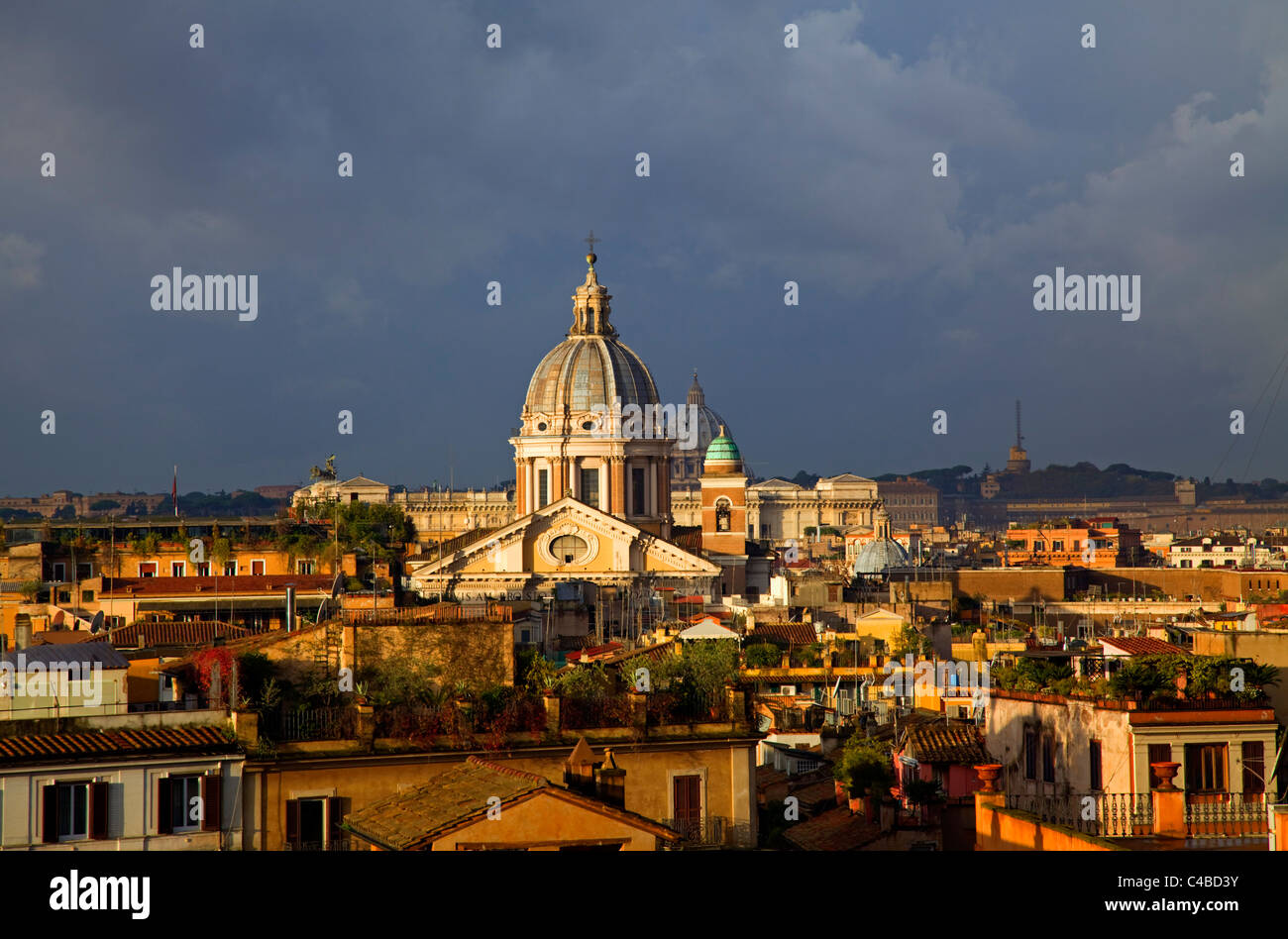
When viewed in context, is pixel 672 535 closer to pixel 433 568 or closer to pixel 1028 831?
pixel 433 568

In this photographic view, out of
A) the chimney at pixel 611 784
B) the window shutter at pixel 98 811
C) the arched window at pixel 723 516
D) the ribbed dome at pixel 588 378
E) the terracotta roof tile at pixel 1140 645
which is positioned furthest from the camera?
the ribbed dome at pixel 588 378

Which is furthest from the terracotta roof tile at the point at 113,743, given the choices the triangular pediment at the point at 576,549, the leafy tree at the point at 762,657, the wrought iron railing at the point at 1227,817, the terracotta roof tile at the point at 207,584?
the triangular pediment at the point at 576,549

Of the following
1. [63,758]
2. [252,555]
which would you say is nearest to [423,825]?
[63,758]

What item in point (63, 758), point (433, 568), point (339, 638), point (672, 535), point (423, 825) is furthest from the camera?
point (672, 535)

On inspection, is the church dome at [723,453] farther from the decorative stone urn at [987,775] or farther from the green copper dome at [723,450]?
the decorative stone urn at [987,775]

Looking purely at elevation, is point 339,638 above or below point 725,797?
above

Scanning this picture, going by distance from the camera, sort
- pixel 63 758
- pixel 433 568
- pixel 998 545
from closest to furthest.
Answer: pixel 63 758, pixel 433 568, pixel 998 545
